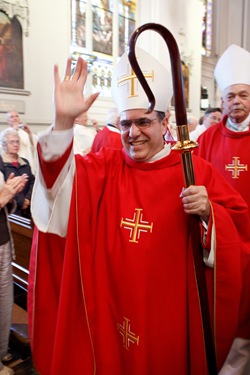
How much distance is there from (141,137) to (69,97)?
426 millimetres

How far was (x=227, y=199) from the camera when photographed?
5.58ft

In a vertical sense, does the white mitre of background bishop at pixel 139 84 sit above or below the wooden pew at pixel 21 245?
above

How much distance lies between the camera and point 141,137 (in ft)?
5.49

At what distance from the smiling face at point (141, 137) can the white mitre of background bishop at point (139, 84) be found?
0.15 ft

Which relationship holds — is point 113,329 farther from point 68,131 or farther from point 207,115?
point 207,115

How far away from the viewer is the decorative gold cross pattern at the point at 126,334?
5.53 ft

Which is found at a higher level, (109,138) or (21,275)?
(109,138)

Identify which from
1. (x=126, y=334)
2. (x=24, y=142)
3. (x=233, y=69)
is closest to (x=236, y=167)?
(x=233, y=69)

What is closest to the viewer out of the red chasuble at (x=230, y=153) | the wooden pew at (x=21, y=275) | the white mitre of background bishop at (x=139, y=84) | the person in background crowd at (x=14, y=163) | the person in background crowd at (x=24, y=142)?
the white mitre of background bishop at (x=139, y=84)

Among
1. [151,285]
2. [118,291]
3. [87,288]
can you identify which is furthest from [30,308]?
[151,285]

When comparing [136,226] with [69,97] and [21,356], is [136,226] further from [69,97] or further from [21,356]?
[21,356]

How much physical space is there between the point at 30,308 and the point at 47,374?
342 millimetres

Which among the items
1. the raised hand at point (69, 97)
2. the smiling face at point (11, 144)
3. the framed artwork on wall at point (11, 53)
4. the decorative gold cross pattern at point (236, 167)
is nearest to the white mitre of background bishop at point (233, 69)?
the decorative gold cross pattern at point (236, 167)

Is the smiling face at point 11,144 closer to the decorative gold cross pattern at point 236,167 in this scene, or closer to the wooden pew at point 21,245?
the wooden pew at point 21,245
